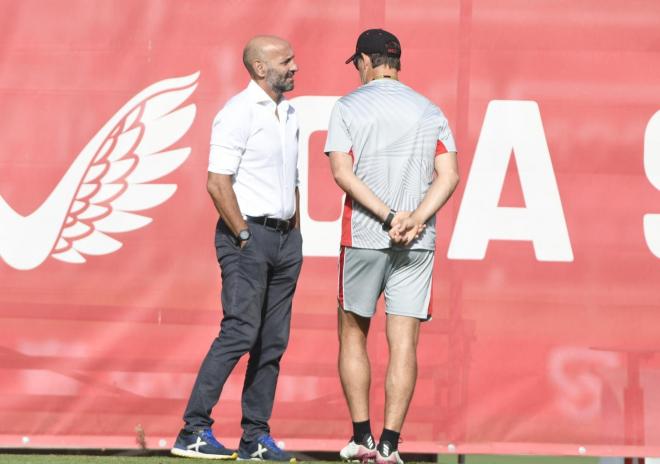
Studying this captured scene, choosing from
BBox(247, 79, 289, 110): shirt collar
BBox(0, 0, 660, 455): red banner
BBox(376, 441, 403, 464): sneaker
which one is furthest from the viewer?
BBox(0, 0, 660, 455): red banner

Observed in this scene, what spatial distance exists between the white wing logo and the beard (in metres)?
0.92

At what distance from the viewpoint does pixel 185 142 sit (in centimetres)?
609

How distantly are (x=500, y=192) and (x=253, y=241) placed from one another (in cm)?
145

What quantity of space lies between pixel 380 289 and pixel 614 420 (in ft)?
5.39

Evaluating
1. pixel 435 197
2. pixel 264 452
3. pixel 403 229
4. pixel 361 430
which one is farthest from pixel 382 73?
pixel 264 452

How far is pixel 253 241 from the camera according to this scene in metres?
5.18

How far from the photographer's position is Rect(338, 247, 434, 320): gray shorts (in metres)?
5.05

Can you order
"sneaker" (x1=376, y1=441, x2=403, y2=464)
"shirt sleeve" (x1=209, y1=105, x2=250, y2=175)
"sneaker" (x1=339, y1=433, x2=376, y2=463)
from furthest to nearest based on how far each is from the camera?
"shirt sleeve" (x1=209, y1=105, x2=250, y2=175), "sneaker" (x1=339, y1=433, x2=376, y2=463), "sneaker" (x1=376, y1=441, x2=403, y2=464)

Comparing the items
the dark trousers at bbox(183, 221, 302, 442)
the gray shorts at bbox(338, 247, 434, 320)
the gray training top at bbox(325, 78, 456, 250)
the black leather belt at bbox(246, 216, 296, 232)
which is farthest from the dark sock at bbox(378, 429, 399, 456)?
the black leather belt at bbox(246, 216, 296, 232)

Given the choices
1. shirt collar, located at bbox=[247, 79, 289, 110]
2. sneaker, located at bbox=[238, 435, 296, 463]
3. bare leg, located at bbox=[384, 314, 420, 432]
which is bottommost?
sneaker, located at bbox=[238, 435, 296, 463]

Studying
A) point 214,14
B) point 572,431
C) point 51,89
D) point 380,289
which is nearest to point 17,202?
point 51,89

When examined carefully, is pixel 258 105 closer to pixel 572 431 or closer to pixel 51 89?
pixel 51 89

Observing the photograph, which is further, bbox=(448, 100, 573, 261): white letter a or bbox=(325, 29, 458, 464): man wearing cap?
bbox=(448, 100, 573, 261): white letter a

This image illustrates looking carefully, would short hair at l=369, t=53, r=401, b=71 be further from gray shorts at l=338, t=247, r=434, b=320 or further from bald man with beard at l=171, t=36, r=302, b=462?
gray shorts at l=338, t=247, r=434, b=320
